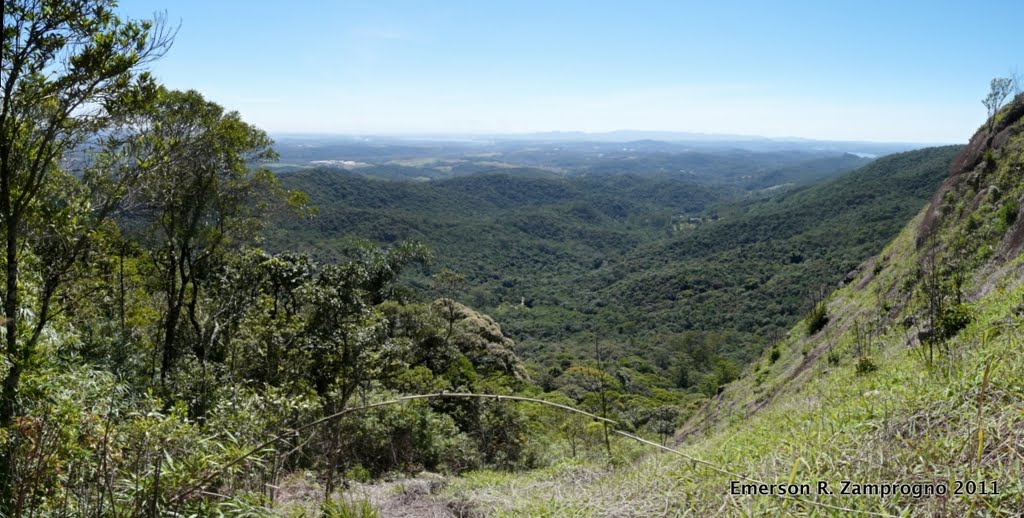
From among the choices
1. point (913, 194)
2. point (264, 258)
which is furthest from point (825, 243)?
point (264, 258)

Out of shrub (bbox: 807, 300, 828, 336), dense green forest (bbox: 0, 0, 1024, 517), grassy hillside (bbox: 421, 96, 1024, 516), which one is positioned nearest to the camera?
grassy hillside (bbox: 421, 96, 1024, 516)

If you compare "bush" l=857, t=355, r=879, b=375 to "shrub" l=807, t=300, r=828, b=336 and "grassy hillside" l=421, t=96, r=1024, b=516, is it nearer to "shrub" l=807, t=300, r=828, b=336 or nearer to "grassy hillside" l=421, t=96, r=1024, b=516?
"grassy hillside" l=421, t=96, r=1024, b=516

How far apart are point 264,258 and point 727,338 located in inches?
2404

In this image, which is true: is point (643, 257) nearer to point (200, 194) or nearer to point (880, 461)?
point (200, 194)

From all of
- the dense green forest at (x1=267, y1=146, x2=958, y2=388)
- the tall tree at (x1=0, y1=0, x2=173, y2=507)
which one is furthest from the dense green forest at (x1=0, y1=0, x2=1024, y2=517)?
the dense green forest at (x1=267, y1=146, x2=958, y2=388)

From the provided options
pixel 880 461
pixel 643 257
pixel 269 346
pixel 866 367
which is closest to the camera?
pixel 880 461

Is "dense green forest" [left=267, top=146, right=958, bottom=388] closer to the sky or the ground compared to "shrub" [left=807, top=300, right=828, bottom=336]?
closer to the ground

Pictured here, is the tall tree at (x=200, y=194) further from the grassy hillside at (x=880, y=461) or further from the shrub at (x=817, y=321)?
the shrub at (x=817, y=321)

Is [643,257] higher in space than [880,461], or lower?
lower

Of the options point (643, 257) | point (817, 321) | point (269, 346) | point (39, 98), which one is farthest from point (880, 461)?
point (643, 257)

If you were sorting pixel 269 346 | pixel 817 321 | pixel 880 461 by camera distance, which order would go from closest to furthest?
pixel 880 461
pixel 269 346
pixel 817 321

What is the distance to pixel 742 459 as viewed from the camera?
3123mm

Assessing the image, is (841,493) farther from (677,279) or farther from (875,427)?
(677,279)

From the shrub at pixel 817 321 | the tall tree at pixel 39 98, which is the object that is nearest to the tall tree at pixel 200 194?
the tall tree at pixel 39 98
